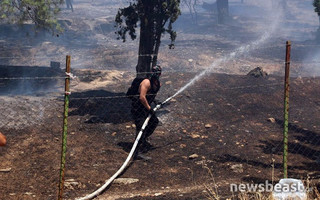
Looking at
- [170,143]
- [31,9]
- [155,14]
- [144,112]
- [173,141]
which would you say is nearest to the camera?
[144,112]

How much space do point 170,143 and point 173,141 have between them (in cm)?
17

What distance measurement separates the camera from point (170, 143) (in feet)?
Answer: 27.8

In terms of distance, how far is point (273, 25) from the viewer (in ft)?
151

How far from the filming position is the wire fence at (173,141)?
620 centimetres

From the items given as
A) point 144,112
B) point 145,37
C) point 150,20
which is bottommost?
point 144,112

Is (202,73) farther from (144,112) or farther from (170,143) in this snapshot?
(144,112)

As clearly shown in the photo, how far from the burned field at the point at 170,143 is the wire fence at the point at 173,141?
0.02 metres

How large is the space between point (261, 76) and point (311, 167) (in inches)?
326

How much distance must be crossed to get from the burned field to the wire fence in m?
0.02

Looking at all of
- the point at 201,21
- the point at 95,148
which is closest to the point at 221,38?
the point at 201,21

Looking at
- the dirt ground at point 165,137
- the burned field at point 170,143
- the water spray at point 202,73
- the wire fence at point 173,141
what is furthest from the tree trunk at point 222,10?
the burned field at point 170,143

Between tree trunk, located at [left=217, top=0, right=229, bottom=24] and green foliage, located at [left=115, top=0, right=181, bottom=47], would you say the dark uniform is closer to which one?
green foliage, located at [left=115, top=0, right=181, bottom=47]

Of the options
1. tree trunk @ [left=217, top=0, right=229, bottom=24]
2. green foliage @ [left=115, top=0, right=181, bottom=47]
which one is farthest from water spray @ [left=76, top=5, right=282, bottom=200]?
tree trunk @ [left=217, top=0, right=229, bottom=24]

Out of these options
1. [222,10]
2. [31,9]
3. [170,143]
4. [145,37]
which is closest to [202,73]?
[145,37]
